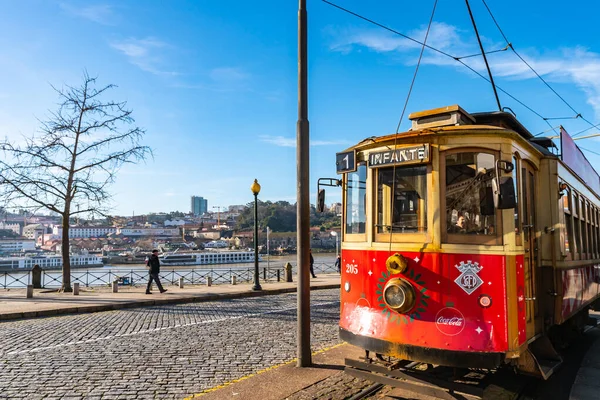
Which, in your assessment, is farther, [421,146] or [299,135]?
[299,135]

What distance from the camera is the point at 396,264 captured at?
5.29 metres

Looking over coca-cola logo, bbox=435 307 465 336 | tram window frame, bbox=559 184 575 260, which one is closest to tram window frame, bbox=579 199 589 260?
tram window frame, bbox=559 184 575 260

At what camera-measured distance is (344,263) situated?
20.1 feet

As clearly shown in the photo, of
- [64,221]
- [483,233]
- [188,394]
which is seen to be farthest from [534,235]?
[64,221]

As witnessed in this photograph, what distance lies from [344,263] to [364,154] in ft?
4.76

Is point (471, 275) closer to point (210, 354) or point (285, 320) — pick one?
point (210, 354)

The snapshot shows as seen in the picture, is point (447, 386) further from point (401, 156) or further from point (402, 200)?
point (401, 156)

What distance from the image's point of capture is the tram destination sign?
17.6 ft

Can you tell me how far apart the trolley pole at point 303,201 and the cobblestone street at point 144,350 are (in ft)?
2.68

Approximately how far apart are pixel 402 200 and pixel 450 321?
4.83 ft

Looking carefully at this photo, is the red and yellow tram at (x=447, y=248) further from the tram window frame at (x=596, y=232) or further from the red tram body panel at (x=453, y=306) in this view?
the tram window frame at (x=596, y=232)

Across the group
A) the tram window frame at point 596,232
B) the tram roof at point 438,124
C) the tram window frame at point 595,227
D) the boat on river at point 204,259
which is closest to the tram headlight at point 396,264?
the tram roof at point 438,124

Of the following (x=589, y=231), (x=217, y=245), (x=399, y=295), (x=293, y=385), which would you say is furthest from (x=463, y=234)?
(x=217, y=245)

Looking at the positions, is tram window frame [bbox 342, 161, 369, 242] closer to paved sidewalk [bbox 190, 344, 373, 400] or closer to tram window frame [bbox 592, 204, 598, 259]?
paved sidewalk [bbox 190, 344, 373, 400]
